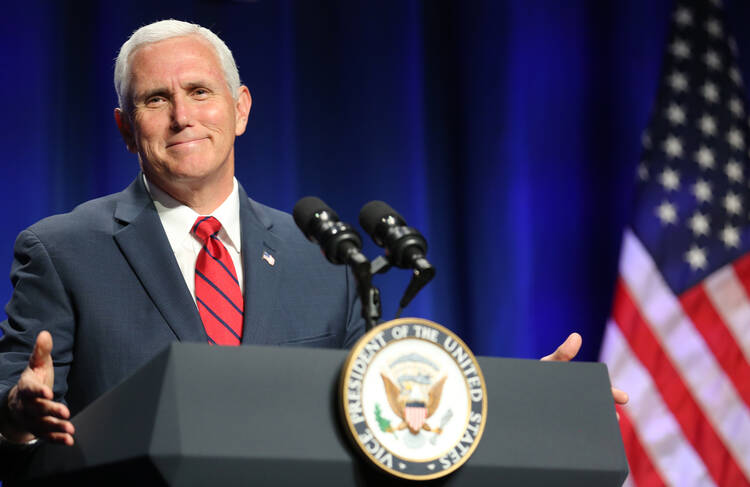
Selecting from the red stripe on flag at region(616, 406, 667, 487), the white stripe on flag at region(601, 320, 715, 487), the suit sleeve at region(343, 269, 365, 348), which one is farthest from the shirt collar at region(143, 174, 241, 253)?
the red stripe on flag at region(616, 406, 667, 487)

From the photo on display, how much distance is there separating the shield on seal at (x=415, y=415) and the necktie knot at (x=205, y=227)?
77 centimetres

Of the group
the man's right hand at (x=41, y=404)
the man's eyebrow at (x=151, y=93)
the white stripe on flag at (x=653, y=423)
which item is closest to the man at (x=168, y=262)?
the man's eyebrow at (x=151, y=93)

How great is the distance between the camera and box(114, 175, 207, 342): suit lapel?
1428 mm

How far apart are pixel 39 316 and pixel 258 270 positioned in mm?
373

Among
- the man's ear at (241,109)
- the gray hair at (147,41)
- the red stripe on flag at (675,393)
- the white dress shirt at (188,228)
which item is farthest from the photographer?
the red stripe on flag at (675,393)

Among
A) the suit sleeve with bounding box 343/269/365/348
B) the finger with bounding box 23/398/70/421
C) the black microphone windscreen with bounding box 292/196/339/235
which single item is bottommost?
the suit sleeve with bounding box 343/269/365/348

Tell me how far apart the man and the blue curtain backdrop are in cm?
102

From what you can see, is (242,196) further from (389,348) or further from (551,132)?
(551,132)

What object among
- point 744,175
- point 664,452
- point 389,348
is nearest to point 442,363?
point 389,348

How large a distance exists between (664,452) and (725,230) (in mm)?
731

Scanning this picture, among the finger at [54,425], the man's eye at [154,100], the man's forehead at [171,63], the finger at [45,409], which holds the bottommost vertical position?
the finger at [54,425]

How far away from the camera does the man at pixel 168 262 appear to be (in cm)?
144

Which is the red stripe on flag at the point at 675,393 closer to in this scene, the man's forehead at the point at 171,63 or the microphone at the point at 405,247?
the man's forehead at the point at 171,63

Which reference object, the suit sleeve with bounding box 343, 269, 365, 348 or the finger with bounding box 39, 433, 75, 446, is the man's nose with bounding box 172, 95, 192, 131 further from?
the finger with bounding box 39, 433, 75, 446
